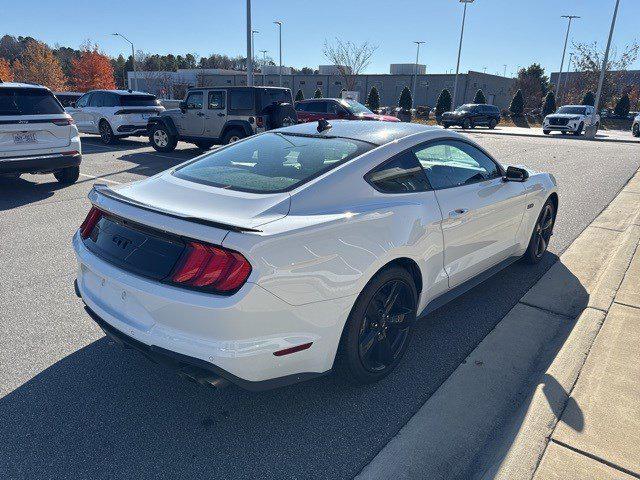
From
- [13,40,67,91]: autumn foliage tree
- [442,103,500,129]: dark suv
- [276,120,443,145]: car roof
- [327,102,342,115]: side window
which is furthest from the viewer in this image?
[13,40,67,91]: autumn foliage tree

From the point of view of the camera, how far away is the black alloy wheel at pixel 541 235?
492cm

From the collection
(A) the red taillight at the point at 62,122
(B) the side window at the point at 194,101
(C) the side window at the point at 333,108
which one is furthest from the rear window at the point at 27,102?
(C) the side window at the point at 333,108

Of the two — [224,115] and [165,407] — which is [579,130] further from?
[165,407]

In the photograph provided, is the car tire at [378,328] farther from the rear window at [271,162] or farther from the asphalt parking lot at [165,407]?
the rear window at [271,162]

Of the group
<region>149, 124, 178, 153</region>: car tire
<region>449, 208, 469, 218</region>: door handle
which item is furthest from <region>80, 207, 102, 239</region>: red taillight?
<region>149, 124, 178, 153</region>: car tire

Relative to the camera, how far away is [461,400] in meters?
2.88

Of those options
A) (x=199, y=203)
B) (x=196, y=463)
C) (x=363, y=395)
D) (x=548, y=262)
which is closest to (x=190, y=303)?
(x=199, y=203)

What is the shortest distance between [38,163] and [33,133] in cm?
49

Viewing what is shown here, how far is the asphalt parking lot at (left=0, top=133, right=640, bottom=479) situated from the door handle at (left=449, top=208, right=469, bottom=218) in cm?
96

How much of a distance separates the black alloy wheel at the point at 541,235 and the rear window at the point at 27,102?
7811 millimetres

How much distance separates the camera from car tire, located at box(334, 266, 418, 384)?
269 centimetres

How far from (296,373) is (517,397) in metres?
1.46

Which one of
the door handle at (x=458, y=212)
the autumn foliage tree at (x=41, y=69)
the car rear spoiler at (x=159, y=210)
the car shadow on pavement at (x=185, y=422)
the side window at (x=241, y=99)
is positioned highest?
the autumn foliage tree at (x=41, y=69)

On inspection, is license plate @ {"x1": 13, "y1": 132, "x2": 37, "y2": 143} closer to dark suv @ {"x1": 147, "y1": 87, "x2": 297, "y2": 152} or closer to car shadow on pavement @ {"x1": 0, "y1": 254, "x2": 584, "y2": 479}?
dark suv @ {"x1": 147, "y1": 87, "x2": 297, "y2": 152}
